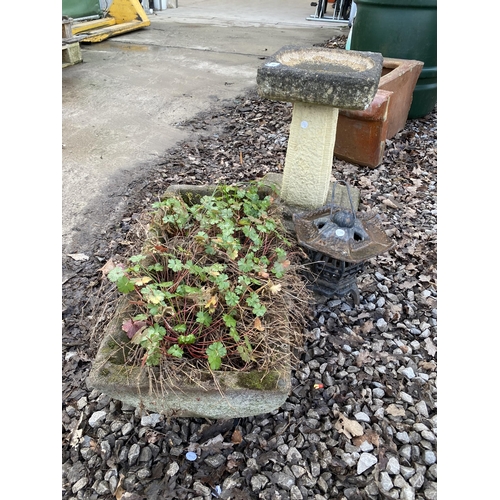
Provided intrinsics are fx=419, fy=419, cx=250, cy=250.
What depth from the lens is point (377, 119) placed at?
3.29 metres

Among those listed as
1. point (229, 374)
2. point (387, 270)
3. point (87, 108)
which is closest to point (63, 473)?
point (229, 374)

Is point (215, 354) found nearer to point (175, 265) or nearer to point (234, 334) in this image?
point (234, 334)

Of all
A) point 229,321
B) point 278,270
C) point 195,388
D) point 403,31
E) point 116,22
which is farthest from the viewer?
point 116,22

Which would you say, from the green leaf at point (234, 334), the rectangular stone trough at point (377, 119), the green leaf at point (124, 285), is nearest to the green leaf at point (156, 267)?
the green leaf at point (124, 285)

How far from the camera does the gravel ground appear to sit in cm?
154

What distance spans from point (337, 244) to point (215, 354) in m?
0.85

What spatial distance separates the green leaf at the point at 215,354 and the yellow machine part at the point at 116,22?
6878mm

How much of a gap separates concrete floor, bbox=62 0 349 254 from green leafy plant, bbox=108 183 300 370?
1058 mm

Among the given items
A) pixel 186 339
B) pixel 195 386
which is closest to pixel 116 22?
pixel 186 339

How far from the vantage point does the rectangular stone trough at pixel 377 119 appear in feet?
10.8

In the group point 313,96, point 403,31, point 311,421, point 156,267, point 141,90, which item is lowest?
point 311,421

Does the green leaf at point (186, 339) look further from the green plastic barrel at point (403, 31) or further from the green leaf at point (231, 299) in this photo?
the green plastic barrel at point (403, 31)

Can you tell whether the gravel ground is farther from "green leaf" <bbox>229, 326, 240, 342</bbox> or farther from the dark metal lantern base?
"green leaf" <bbox>229, 326, 240, 342</bbox>

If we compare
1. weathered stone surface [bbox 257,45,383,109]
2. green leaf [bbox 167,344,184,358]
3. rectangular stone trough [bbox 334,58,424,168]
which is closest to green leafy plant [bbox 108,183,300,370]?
green leaf [bbox 167,344,184,358]
